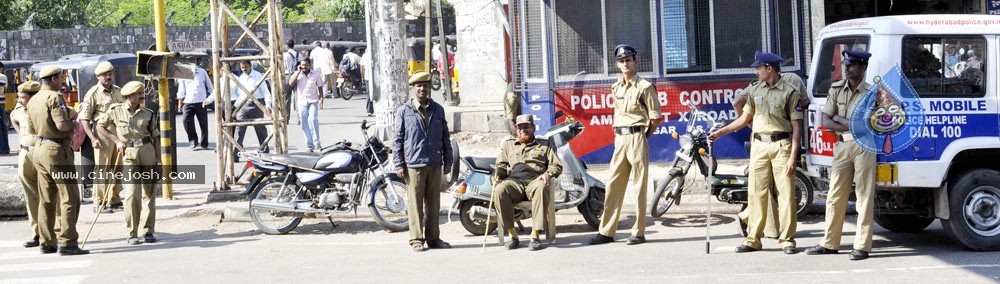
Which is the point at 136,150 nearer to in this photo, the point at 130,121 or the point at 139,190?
the point at 130,121

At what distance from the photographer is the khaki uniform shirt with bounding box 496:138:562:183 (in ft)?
33.8

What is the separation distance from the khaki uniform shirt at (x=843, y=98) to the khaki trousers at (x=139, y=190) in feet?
19.8

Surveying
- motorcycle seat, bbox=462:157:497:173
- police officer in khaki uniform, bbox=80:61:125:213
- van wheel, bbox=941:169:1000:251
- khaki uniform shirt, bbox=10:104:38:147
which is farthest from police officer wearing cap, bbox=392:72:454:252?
van wheel, bbox=941:169:1000:251

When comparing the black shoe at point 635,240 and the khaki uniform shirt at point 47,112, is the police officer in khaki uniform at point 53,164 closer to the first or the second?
the khaki uniform shirt at point 47,112

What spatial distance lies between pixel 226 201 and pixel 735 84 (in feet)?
19.6

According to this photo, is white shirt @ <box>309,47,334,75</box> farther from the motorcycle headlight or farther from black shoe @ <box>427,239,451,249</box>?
black shoe @ <box>427,239,451,249</box>

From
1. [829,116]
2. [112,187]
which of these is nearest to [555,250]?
[829,116]

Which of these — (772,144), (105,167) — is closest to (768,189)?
(772,144)

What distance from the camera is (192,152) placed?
1931cm

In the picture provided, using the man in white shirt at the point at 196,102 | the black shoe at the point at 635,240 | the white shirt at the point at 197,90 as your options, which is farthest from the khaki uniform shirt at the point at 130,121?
the white shirt at the point at 197,90

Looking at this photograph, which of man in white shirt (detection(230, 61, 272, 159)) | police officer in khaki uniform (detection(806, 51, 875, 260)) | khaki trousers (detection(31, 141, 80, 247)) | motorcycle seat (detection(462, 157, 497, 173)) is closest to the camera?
police officer in khaki uniform (detection(806, 51, 875, 260))

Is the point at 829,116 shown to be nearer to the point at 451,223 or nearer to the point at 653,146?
the point at 451,223

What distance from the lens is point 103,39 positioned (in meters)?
41.5

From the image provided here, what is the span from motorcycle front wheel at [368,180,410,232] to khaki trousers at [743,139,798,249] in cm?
327
